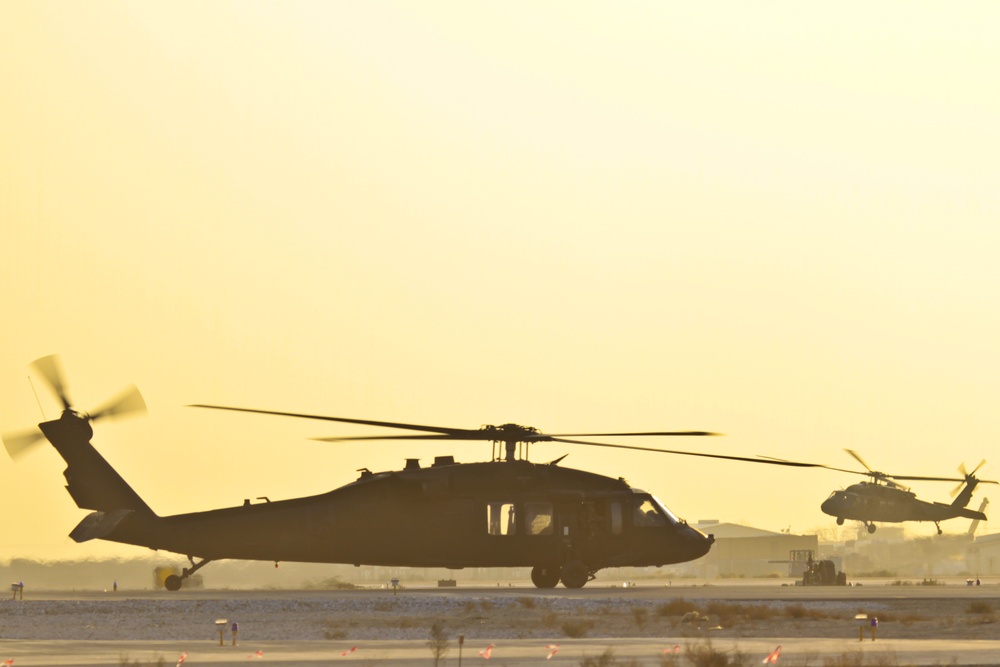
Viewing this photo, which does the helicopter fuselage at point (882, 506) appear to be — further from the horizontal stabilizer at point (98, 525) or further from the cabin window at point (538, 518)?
the horizontal stabilizer at point (98, 525)

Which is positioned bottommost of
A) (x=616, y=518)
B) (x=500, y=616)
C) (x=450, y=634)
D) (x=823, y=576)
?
(x=450, y=634)

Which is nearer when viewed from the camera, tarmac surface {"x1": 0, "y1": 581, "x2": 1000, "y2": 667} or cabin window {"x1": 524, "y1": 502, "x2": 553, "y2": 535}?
tarmac surface {"x1": 0, "y1": 581, "x2": 1000, "y2": 667}

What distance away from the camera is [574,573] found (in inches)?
1801

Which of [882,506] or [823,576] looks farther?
[882,506]

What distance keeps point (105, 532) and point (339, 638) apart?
14754 mm

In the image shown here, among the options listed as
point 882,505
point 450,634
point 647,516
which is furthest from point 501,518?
point 882,505

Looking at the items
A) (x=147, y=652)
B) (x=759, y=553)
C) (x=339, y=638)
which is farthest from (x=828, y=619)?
(x=759, y=553)

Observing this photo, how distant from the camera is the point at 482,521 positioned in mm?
44875

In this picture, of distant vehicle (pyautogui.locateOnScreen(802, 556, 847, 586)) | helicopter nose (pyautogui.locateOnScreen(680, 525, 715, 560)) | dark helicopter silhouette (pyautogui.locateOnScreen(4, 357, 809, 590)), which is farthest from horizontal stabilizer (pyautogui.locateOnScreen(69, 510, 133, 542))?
distant vehicle (pyautogui.locateOnScreen(802, 556, 847, 586))

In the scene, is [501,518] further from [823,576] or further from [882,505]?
[882,505]

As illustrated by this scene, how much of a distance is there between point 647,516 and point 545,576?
3.63 metres

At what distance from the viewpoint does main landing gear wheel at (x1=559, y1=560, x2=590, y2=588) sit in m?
45.8

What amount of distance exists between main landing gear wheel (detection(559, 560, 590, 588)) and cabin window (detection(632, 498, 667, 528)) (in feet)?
6.80

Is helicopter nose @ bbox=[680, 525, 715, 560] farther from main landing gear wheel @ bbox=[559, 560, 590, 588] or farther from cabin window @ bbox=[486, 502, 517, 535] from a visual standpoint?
cabin window @ bbox=[486, 502, 517, 535]
